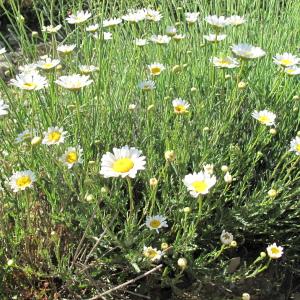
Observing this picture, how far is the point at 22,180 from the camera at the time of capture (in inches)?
70.8

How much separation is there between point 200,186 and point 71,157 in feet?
1.43

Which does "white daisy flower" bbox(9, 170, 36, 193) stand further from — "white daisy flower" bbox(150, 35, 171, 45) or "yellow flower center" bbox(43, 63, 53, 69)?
"white daisy flower" bbox(150, 35, 171, 45)

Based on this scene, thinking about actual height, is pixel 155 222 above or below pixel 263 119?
below

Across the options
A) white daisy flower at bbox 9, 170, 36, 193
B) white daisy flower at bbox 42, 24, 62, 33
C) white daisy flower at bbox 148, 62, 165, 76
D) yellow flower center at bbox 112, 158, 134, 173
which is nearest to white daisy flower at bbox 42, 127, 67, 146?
white daisy flower at bbox 9, 170, 36, 193

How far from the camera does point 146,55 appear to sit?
2736 mm

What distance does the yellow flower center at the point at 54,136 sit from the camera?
1.80 meters

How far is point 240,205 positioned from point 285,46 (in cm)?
99

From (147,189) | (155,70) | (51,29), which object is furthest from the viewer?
(51,29)

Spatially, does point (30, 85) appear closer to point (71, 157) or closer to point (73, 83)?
point (73, 83)

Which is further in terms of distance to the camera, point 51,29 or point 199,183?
point 51,29

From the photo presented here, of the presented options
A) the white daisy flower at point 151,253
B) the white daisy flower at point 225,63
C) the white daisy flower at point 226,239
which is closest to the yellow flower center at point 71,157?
the white daisy flower at point 151,253

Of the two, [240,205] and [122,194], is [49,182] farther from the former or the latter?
[240,205]

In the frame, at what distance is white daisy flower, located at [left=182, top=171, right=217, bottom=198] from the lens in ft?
5.57

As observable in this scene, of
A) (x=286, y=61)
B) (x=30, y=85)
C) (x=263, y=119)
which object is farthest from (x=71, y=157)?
(x=286, y=61)
